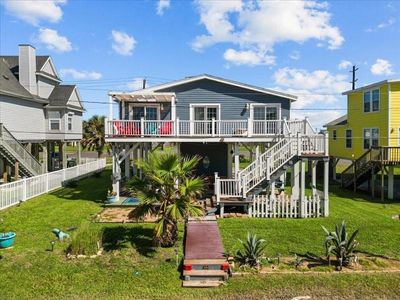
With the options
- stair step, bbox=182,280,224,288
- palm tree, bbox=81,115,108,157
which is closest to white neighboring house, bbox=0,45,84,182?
palm tree, bbox=81,115,108,157

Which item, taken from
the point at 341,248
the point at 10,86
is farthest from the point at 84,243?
the point at 10,86

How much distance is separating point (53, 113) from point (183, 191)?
67.6 ft

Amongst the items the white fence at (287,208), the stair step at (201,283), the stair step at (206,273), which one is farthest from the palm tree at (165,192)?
the white fence at (287,208)

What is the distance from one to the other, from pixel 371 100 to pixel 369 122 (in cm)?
156

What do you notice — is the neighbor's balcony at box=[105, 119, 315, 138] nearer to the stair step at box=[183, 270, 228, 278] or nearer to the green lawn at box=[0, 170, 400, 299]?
the green lawn at box=[0, 170, 400, 299]

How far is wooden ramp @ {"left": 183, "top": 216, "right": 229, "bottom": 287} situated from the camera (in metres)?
8.04

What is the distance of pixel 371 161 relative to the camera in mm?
19875

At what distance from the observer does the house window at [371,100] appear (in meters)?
21.6

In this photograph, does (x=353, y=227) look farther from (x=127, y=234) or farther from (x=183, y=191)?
(x=127, y=234)

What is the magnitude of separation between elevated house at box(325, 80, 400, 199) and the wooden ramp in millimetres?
13275

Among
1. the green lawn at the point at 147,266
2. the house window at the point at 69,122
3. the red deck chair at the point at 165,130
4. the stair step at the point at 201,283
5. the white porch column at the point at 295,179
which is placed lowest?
the stair step at the point at 201,283

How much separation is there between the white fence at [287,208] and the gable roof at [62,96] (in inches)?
746

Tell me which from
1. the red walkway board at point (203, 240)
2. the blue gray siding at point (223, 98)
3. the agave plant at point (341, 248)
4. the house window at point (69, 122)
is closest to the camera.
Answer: the agave plant at point (341, 248)

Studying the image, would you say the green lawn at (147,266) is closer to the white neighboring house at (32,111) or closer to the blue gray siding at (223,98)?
the white neighboring house at (32,111)
